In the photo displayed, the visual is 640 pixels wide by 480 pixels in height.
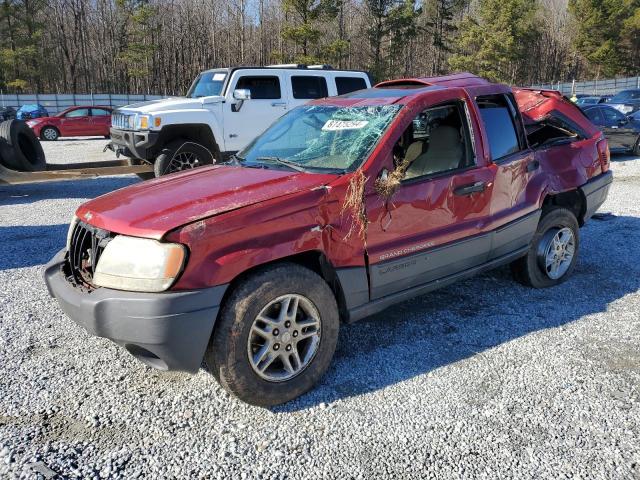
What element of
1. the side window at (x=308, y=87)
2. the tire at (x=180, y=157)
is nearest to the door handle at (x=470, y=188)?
the tire at (x=180, y=157)

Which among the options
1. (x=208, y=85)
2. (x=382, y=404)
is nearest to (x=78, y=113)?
(x=208, y=85)

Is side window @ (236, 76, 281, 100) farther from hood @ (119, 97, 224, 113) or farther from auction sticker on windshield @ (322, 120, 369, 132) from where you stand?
auction sticker on windshield @ (322, 120, 369, 132)

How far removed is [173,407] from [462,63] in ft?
164

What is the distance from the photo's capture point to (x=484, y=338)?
3.94m

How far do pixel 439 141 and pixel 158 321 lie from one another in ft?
8.21

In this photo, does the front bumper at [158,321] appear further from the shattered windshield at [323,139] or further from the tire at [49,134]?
the tire at [49,134]

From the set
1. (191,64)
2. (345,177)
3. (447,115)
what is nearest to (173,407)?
(345,177)

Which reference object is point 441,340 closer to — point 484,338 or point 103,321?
point 484,338

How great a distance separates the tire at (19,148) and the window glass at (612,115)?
44.6ft

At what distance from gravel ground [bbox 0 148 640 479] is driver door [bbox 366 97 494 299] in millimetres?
578

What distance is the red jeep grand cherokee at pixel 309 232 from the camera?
108 inches

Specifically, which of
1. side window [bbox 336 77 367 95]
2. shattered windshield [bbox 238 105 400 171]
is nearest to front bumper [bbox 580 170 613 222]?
shattered windshield [bbox 238 105 400 171]

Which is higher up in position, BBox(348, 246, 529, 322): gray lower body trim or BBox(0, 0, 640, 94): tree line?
BBox(0, 0, 640, 94): tree line

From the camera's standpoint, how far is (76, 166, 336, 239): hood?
2840mm
